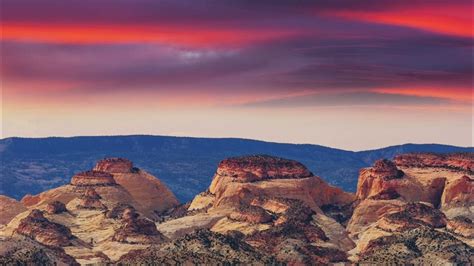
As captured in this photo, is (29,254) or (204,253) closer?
(29,254)

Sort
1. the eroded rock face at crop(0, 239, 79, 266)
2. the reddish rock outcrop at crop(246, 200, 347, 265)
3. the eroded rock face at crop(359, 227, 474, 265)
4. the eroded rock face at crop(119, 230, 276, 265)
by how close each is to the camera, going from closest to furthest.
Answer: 1. the eroded rock face at crop(0, 239, 79, 266)
2. the eroded rock face at crop(119, 230, 276, 265)
3. the eroded rock face at crop(359, 227, 474, 265)
4. the reddish rock outcrop at crop(246, 200, 347, 265)

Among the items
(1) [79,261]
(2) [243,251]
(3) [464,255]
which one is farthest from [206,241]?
(3) [464,255]

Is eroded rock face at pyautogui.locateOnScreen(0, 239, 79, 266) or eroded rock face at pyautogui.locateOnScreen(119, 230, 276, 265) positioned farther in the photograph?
eroded rock face at pyautogui.locateOnScreen(119, 230, 276, 265)

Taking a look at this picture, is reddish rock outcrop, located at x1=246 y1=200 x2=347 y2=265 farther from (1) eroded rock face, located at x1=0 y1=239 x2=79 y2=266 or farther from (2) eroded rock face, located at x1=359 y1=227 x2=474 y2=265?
(1) eroded rock face, located at x1=0 y1=239 x2=79 y2=266

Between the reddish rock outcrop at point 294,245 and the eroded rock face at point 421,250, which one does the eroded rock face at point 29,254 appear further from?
the eroded rock face at point 421,250

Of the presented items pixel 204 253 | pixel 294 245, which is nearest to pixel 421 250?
pixel 294 245

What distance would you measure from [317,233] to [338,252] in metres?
12.0

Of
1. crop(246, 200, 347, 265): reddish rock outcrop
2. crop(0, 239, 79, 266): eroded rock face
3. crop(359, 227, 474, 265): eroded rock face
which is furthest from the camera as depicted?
crop(246, 200, 347, 265): reddish rock outcrop

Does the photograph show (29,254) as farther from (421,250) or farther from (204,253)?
(421,250)

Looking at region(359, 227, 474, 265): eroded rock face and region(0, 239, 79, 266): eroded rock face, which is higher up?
region(359, 227, 474, 265): eroded rock face

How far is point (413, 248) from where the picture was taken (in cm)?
17450

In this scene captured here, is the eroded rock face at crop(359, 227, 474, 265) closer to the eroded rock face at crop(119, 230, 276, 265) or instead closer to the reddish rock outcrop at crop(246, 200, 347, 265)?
the reddish rock outcrop at crop(246, 200, 347, 265)


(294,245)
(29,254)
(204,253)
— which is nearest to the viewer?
(29,254)

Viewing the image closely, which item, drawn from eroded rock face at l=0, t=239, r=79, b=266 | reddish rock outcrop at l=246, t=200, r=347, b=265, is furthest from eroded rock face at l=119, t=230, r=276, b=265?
eroded rock face at l=0, t=239, r=79, b=266
